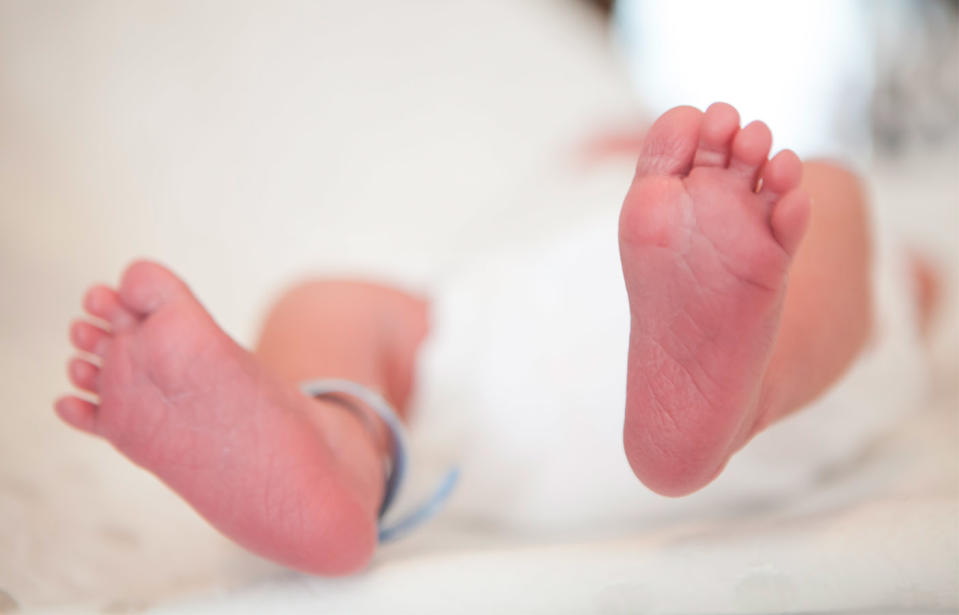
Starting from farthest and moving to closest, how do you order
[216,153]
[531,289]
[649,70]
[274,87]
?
[649,70] → [274,87] → [216,153] → [531,289]

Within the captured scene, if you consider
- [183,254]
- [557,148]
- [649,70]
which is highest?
[649,70]

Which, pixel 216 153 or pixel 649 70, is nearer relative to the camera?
pixel 216 153

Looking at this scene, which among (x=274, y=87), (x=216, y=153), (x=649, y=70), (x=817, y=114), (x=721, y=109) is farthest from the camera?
(x=649, y=70)

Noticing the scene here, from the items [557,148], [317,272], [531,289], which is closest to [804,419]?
[531,289]

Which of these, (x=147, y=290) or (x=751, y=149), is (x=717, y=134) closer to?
(x=751, y=149)

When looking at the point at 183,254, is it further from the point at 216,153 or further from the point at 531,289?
the point at 531,289

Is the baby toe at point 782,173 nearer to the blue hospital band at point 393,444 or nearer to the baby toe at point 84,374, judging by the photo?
the blue hospital band at point 393,444

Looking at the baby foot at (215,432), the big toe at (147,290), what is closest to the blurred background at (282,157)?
the baby foot at (215,432)

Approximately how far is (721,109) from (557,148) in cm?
95

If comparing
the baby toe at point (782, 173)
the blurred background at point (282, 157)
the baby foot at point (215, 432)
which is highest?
the blurred background at point (282, 157)

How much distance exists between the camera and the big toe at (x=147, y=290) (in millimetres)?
536

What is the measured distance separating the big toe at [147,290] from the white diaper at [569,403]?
28 cm

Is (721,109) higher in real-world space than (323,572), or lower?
higher

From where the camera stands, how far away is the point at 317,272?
40.9 inches
